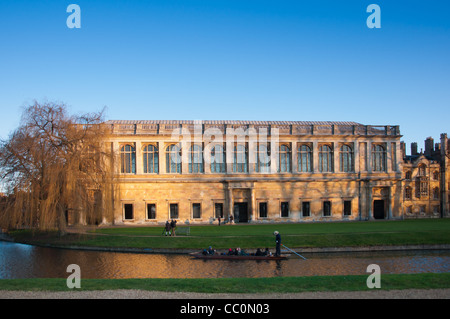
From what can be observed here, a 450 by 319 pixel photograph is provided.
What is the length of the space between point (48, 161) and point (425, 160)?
49.4 m

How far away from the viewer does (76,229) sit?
109ft

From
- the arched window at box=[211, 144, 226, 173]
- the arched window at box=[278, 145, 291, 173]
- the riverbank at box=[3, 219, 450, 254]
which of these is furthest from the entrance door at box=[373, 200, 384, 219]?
the arched window at box=[211, 144, 226, 173]

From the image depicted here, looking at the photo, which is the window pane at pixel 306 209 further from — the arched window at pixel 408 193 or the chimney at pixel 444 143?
the chimney at pixel 444 143

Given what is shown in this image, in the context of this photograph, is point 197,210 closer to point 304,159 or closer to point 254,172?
point 254,172

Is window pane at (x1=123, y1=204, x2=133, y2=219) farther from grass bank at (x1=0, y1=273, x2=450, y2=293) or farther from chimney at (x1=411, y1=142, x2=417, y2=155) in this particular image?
chimney at (x1=411, y1=142, x2=417, y2=155)

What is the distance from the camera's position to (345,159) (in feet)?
164

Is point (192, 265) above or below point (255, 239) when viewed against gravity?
below

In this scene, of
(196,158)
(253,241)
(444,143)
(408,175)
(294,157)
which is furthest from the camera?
(408,175)

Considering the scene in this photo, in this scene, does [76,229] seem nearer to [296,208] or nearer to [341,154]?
[296,208]

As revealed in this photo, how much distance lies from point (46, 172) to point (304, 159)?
30.1 metres

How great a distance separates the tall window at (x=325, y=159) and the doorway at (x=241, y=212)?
10.8m

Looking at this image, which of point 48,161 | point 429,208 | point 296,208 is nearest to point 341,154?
point 296,208

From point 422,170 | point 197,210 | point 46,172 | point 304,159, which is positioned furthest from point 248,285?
point 422,170

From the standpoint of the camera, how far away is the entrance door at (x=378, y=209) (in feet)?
167
